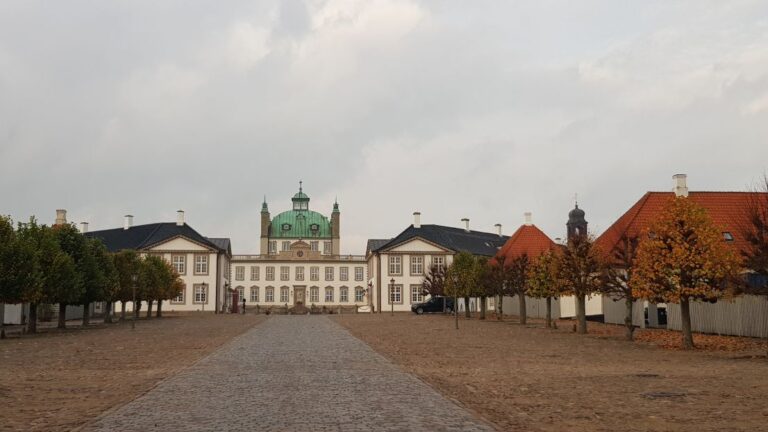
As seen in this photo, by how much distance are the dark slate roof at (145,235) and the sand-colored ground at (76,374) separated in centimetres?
6060

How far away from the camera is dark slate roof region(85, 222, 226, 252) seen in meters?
89.6

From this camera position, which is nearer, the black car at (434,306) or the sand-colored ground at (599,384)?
the sand-colored ground at (599,384)

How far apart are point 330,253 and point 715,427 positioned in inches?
4755

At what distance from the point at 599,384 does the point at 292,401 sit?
6.31m

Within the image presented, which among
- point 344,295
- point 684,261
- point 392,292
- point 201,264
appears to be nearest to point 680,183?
point 684,261

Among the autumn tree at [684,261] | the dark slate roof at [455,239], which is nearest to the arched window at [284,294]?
the dark slate roof at [455,239]

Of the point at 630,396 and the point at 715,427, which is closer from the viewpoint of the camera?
the point at 715,427

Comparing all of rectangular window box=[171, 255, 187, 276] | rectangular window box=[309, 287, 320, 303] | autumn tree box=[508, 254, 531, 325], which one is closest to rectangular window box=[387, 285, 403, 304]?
rectangular window box=[171, 255, 187, 276]

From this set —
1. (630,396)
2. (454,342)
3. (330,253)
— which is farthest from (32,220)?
(330,253)

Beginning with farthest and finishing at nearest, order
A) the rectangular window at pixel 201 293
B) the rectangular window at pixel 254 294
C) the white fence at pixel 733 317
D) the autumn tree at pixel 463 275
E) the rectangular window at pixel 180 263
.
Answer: the rectangular window at pixel 254 294
the rectangular window at pixel 201 293
the rectangular window at pixel 180 263
the autumn tree at pixel 463 275
the white fence at pixel 733 317

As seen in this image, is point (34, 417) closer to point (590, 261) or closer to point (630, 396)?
point (630, 396)

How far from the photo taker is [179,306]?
8919 centimetres

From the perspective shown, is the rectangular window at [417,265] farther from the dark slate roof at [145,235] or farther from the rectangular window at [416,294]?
the dark slate roof at [145,235]

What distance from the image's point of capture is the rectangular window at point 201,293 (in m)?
89.5
